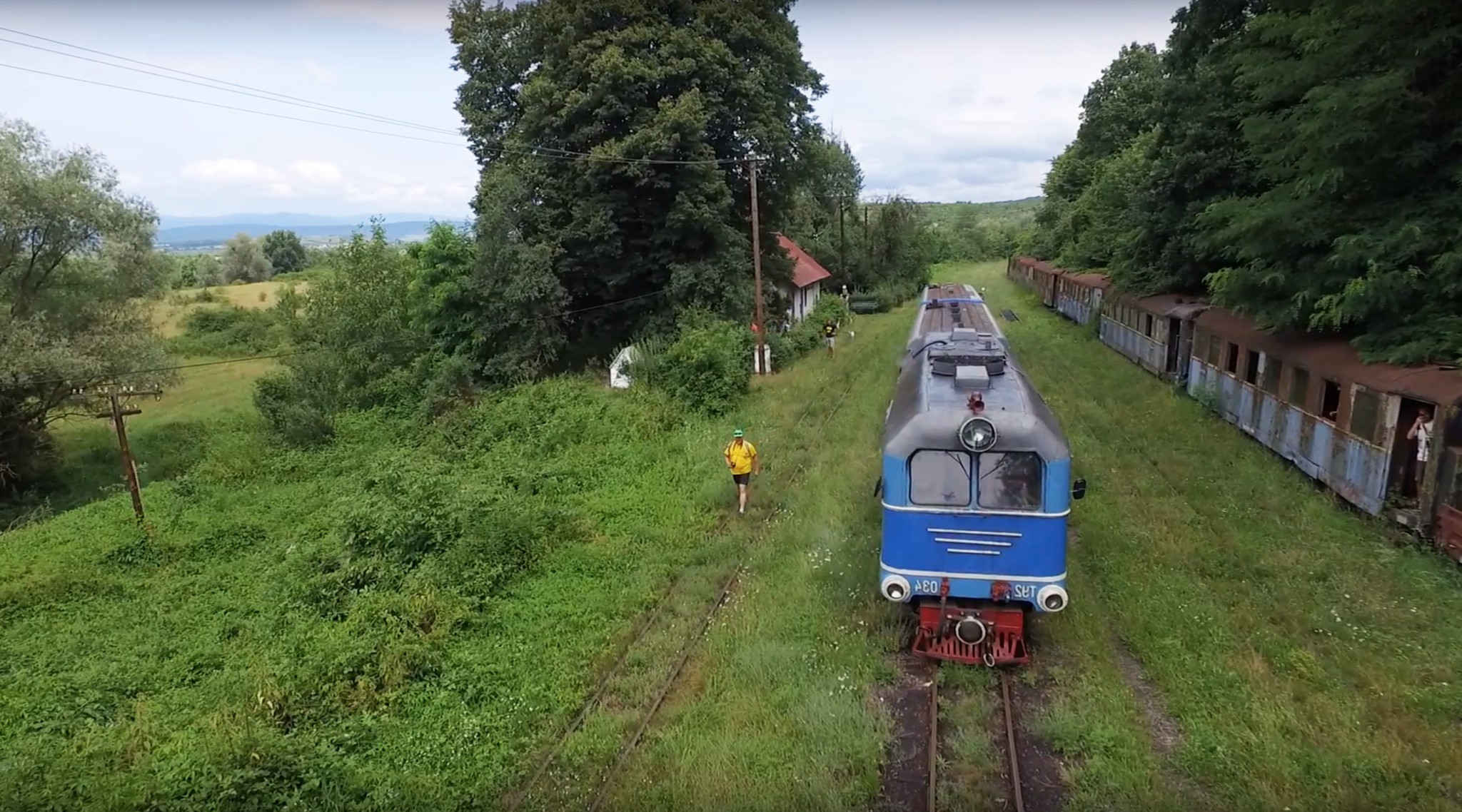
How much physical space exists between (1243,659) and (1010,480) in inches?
121

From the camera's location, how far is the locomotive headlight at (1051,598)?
7.88 meters

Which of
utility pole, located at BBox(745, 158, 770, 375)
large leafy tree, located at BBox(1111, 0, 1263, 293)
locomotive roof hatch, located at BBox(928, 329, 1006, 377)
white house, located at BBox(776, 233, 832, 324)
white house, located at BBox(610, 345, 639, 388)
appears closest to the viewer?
locomotive roof hatch, located at BBox(928, 329, 1006, 377)

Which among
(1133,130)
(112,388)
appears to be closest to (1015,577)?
(112,388)

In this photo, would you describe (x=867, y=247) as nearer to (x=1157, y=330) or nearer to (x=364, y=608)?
(x=1157, y=330)

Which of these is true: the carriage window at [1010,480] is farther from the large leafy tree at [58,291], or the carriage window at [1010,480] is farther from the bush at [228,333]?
the bush at [228,333]

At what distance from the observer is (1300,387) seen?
46.7 ft

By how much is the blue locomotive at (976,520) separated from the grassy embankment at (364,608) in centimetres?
147

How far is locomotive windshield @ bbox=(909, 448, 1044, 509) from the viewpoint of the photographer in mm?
7879

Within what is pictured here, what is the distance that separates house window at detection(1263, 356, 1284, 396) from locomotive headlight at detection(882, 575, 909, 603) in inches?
442

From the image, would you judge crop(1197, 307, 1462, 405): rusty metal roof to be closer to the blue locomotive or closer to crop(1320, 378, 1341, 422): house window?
crop(1320, 378, 1341, 422): house window

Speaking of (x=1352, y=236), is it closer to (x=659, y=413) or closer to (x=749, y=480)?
(x=749, y=480)

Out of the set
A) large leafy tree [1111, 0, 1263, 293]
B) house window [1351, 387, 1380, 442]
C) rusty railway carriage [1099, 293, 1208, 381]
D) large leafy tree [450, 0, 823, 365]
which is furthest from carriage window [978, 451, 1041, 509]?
large leafy tree [450, 0, 823, 365]

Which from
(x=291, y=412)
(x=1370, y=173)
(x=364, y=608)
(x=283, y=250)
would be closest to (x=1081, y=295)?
(x=1370, y=173)

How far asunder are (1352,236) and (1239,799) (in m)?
10.9
